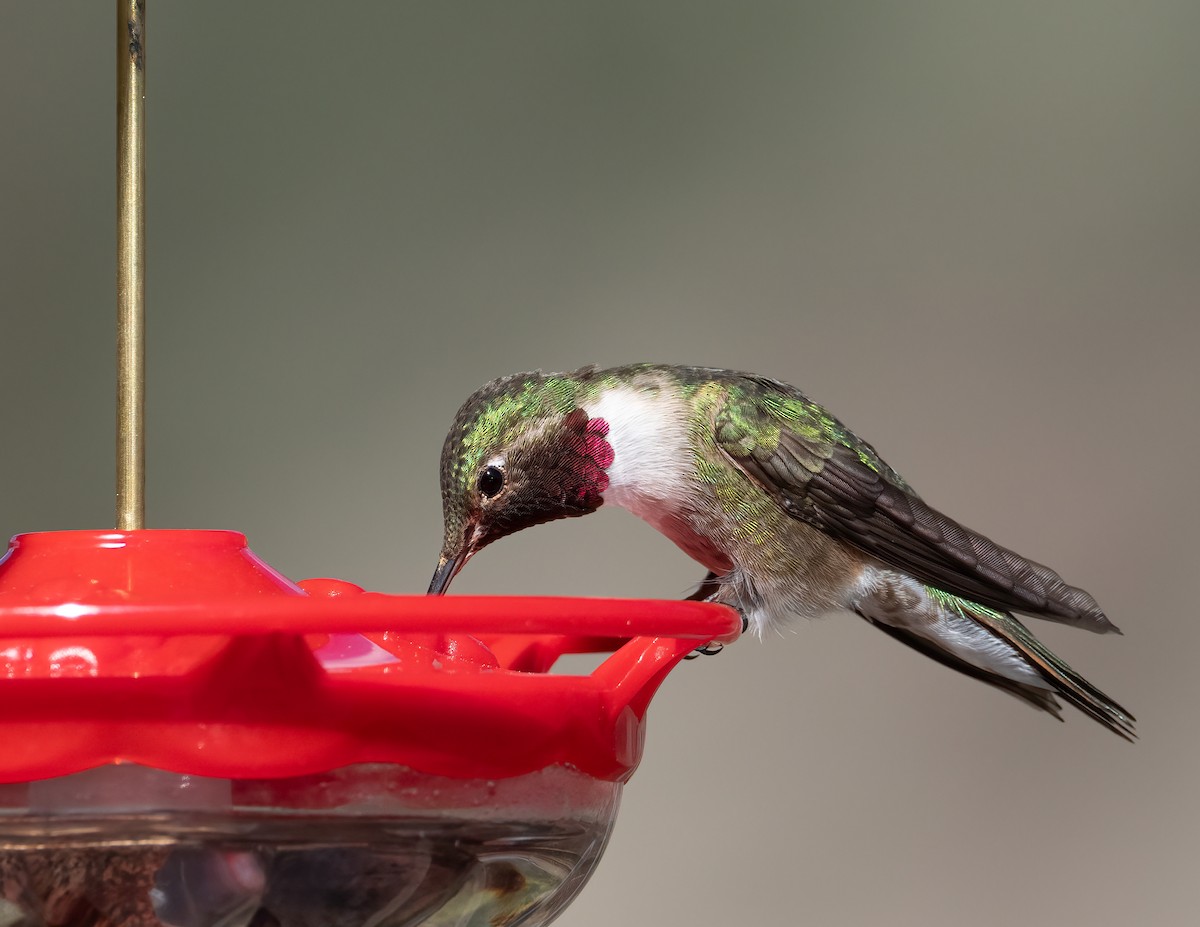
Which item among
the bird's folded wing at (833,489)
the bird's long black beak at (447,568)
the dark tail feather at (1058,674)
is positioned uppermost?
the bird's folded wing at (833,489)

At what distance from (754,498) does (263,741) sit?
940 millimetres

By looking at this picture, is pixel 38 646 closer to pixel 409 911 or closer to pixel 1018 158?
pixel 409 911

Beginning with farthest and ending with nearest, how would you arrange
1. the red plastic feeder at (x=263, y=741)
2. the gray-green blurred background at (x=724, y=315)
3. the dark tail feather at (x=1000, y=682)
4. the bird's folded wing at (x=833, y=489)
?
the gray-green blurred background at (x=724, y=315)
the dark tail feather at (x=1000, y=682)
the bird's folded wing at (x=833, y=489)
the red plastic feeder at (x=263, y=741)

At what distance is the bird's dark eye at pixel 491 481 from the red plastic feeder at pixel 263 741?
585 mm

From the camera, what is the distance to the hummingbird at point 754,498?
1304 millimetres

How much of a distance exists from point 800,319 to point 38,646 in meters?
1.88

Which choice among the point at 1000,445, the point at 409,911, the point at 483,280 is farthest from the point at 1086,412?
the point at 409,911

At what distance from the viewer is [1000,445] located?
7.23 feet

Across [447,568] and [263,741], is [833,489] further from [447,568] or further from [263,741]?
[263,741]

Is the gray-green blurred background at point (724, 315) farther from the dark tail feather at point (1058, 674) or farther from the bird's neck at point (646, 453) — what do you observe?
the bird's neck at point (646, 453)

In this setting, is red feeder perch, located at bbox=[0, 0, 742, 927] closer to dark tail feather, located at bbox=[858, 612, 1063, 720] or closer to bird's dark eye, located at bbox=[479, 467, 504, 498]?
bird's dark eye, located at bbox=[479, 467, 504, 498]

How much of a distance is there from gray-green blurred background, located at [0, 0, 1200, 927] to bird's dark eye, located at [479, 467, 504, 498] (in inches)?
39.0

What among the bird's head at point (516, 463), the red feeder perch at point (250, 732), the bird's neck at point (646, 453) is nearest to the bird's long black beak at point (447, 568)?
the bird's head at point (516, 463)

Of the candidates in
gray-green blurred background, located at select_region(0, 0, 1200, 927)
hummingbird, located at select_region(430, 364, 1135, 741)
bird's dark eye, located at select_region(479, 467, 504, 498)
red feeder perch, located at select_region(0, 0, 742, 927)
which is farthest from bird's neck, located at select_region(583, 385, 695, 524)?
gray-green blurred background, located at select_region(0, 0, 1200, 927)
